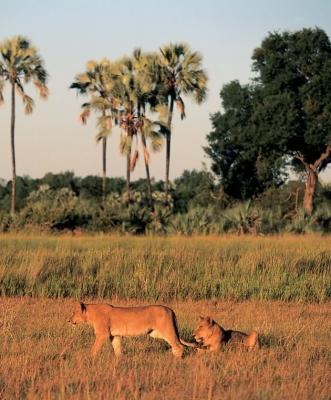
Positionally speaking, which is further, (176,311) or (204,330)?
(176,311)

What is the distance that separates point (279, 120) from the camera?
39.7 meters

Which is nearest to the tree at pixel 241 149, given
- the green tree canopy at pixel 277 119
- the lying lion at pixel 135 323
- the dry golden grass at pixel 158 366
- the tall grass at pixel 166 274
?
the green tree canopy at pixel 277 119

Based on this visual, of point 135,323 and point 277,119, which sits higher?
point 277,119

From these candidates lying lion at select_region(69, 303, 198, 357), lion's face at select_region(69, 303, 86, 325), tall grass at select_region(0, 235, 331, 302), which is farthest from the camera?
tall grass at select_region(0, 235, 331, 302)

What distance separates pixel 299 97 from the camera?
41.2m

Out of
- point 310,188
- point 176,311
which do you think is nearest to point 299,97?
point 310,188

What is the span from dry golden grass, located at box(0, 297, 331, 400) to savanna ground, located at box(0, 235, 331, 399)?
0.02 meters

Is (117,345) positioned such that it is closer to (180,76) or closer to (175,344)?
(175,344)

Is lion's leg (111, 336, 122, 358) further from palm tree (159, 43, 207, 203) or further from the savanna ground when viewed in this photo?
palm tree (159, 43, 207, 203)


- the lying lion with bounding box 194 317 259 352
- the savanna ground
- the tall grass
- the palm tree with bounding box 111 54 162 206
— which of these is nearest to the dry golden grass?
the savanna ground

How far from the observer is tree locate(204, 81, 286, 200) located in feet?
136

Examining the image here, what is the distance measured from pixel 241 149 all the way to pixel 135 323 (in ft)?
118

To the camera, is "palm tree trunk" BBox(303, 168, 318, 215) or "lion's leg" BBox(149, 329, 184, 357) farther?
"palm tree trunk" BBox(303, 168, 318, 215)

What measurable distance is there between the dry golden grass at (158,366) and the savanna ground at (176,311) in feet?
0.06
